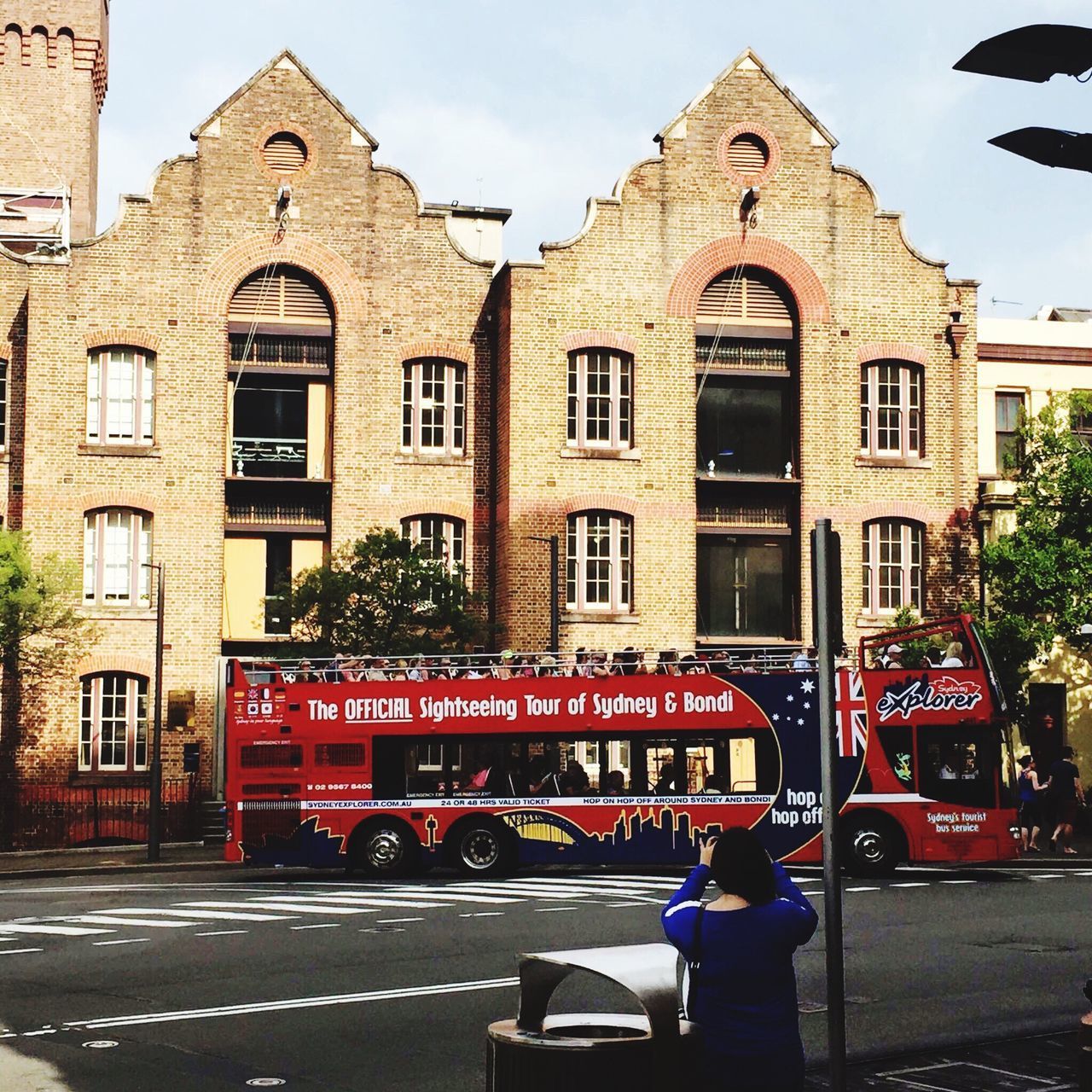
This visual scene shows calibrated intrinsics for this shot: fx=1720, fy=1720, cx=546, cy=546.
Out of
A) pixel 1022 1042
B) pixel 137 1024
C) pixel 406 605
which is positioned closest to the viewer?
pixel 1022 1042

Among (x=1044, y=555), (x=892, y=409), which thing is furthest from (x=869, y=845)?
(x=892, y=409)

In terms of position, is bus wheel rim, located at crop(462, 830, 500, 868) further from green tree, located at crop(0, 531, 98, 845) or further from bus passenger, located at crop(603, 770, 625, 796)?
green tree, located at crop(0, 531, 98, 845)

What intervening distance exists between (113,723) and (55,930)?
17.3 meters

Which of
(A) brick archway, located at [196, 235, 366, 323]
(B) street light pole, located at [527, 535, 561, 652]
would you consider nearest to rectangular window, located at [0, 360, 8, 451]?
(A) brick archway, located at [196, 235, 366, 323]

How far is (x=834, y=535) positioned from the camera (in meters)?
8.38

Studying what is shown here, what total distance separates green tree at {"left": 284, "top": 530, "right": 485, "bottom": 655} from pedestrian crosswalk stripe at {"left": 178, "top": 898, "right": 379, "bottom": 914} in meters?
10.8

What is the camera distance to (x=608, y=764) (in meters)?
26.8

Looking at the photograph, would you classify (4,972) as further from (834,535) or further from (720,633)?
(720,633)

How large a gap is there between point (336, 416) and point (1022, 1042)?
27031 millimetres

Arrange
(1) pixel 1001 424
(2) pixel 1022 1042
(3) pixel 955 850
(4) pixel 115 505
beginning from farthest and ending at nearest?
(1) pixel 1001 424, (4) pixel 115 505, (3) pixel 955 850, (2) pixel 1022 1042

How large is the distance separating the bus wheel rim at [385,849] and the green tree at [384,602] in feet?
21.7

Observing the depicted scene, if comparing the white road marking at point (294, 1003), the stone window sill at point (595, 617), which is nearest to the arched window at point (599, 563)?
the stone window sill at point (595, 617)

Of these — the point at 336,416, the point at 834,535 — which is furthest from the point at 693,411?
the point at 834,535

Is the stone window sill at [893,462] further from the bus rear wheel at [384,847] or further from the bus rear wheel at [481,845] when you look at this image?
the bus rear wheel at [384,847]
